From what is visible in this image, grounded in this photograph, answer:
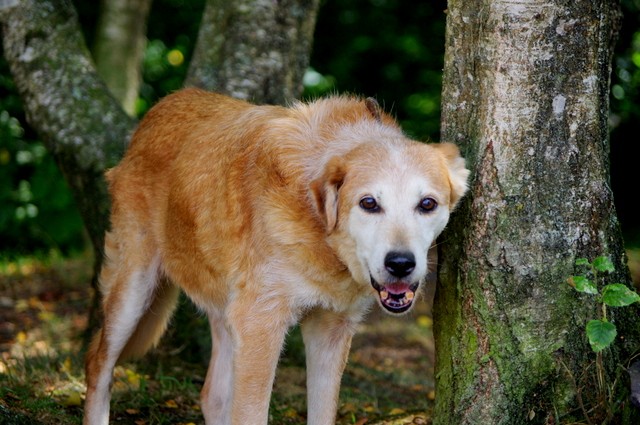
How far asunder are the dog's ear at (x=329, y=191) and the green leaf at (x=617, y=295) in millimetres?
1214

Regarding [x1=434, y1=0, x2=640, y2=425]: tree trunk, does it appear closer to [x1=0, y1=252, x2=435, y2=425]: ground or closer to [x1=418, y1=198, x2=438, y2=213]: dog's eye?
[x1=418, y1=198, x2=438, y2=213]: dog's eye

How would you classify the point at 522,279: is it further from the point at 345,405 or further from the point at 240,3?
the point at 240,3

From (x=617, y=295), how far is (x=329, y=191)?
4.35ft

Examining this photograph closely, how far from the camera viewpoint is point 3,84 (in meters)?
12.6

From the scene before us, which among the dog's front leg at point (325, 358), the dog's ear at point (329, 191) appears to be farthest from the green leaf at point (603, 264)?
the dog's front leg at point (325, 358)

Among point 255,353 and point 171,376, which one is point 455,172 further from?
point 171,376

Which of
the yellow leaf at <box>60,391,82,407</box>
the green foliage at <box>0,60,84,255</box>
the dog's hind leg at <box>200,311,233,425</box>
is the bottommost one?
Result: the green foliage at <box>0,60,84,255</box>

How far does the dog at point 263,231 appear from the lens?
13.1ft

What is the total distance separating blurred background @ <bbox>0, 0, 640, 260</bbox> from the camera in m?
12.2

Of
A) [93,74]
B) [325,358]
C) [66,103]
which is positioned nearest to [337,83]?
[93,74]

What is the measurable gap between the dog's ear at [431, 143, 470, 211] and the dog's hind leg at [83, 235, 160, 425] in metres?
1.91

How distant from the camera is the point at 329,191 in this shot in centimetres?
407

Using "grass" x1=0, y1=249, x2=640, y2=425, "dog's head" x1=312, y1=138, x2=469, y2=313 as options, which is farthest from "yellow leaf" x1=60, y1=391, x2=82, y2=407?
"dog's head" x1=312, y1=138, x2=469, y2=313

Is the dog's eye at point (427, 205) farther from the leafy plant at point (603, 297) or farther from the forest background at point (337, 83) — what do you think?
the forest background at point (337, 83)
